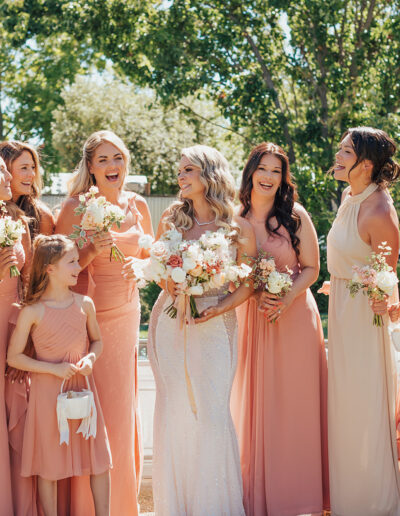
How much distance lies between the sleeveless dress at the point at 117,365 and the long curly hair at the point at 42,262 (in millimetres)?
549

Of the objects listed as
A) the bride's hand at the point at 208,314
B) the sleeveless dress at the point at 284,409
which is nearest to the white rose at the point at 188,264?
the bride's hand at the point at 208,314

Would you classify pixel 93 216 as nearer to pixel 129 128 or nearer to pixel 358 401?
pixel 358 401

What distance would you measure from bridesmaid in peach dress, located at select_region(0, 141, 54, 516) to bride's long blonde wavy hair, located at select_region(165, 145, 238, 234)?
2.99 feet

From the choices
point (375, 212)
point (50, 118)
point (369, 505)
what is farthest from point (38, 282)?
point (50, 118)

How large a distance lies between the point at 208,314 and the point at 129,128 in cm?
2371

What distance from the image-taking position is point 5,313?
4914 mm

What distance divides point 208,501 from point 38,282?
1830mm

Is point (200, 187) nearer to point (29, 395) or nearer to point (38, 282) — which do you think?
point (38, 282)

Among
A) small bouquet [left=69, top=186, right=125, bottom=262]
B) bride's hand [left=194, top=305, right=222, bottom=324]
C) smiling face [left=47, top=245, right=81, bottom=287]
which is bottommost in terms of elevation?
bride's hand [left=194, top=305, right=222, bottom=324]

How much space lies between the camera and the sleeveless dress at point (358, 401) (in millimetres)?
5359

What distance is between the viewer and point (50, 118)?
29.4 meters

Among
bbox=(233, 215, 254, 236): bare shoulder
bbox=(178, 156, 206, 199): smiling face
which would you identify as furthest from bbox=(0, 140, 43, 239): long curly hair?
bbox=(233, 215, 254, 236): bare shoulder

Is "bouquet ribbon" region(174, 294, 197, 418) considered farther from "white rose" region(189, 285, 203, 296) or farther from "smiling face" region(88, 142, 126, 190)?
"smiling face" region(88, 142, 126, 190)

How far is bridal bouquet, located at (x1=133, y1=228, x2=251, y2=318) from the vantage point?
191 inches
